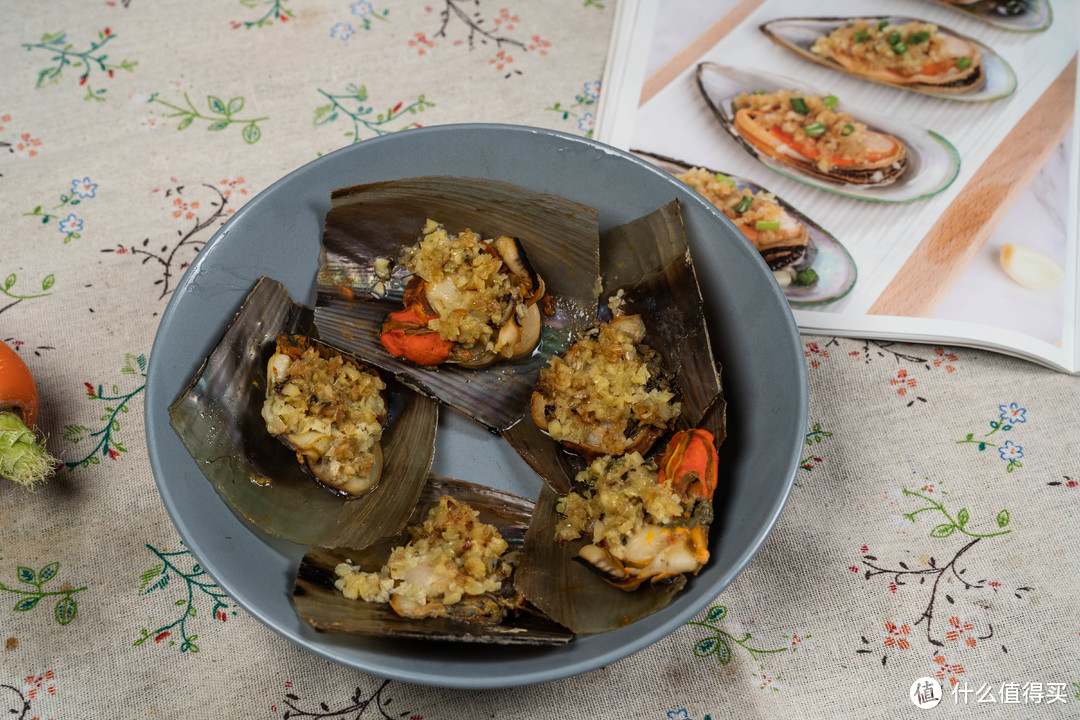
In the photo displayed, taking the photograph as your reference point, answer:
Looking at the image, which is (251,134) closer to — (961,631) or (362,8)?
(362,8)

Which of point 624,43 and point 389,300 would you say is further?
point 624,43

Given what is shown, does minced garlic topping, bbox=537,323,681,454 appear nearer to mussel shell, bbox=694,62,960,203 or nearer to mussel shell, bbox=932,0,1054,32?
mussel shell, bbox=694,62,960,203

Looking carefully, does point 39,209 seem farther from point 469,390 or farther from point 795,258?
point 795,258

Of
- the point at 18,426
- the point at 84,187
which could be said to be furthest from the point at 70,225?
the point at 18,426

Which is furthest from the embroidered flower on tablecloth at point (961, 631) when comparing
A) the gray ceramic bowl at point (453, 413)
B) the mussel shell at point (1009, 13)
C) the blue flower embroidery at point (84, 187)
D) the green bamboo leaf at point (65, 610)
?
the blue flower embroidery at point (84, 187)

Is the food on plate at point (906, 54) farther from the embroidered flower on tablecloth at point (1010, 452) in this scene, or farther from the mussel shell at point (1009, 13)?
the embroidered flower on tablecloth at point (1010, 452)

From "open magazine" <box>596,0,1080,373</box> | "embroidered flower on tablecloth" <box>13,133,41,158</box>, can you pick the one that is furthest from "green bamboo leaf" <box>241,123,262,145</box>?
"open magazine" <box>596,0,1080,373</box>

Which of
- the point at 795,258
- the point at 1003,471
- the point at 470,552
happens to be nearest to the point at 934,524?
the point at 1003,471
